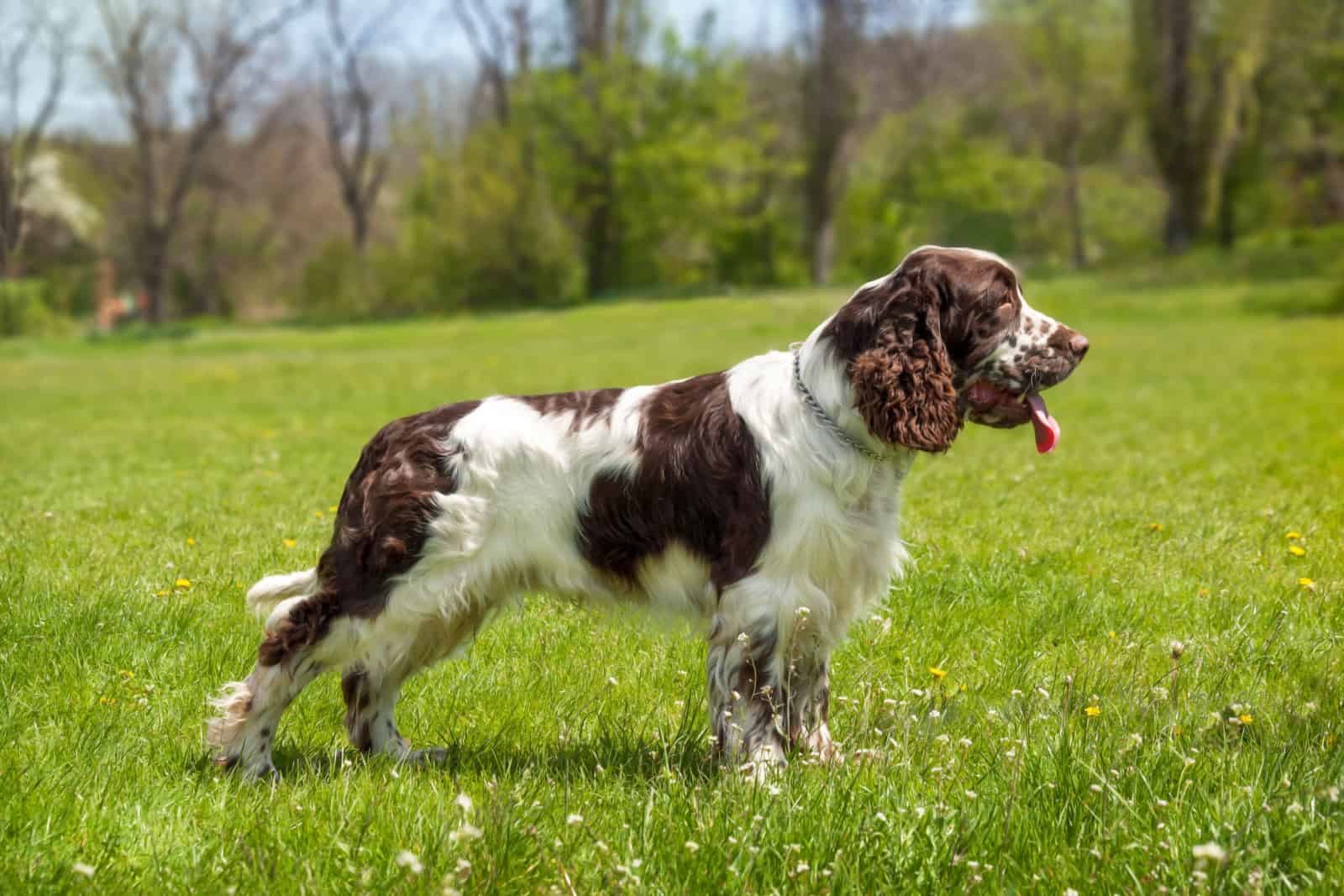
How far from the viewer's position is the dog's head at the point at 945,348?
4.01 metres

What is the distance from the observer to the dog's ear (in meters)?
3.99

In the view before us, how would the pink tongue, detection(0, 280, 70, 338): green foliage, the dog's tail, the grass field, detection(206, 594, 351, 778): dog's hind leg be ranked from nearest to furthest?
the grass field, detection(206, 594, 351, 778): dog's hind leg, the pink tongue, the dog's tail, detection(0, 280, 70, 338): green foliage

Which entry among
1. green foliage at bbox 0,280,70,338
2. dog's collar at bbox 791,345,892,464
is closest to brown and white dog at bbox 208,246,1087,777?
dog's collar at bbox 791,345,892,464

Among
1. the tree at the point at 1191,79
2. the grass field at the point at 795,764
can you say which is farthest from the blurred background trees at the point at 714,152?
the grass field at the point at 795,764

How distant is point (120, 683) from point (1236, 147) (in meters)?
45.7

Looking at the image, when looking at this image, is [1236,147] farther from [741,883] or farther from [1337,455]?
[741,883]

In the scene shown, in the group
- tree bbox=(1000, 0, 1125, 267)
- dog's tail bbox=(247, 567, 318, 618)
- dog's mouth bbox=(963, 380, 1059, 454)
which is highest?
tree bbox=(1000, 0, 1125, 267)

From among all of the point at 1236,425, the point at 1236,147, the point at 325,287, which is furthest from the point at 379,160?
the point at 1236,425

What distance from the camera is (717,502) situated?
4.07m

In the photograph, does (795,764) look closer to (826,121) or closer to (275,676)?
(275,676)

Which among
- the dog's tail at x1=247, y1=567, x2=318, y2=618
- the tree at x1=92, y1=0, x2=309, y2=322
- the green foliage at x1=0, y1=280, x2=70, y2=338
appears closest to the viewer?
the dog's tail at x1=247, y1=567, x2=318, y2=618

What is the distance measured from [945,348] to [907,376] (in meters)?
0.22

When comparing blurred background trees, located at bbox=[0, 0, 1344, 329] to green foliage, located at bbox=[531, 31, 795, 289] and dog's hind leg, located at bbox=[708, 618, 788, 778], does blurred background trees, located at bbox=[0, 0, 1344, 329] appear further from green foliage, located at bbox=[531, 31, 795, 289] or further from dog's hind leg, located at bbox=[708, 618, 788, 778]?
dog's hind leg, located at bbox=[708, 618, 788, 778]

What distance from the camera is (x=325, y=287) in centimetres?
5197
